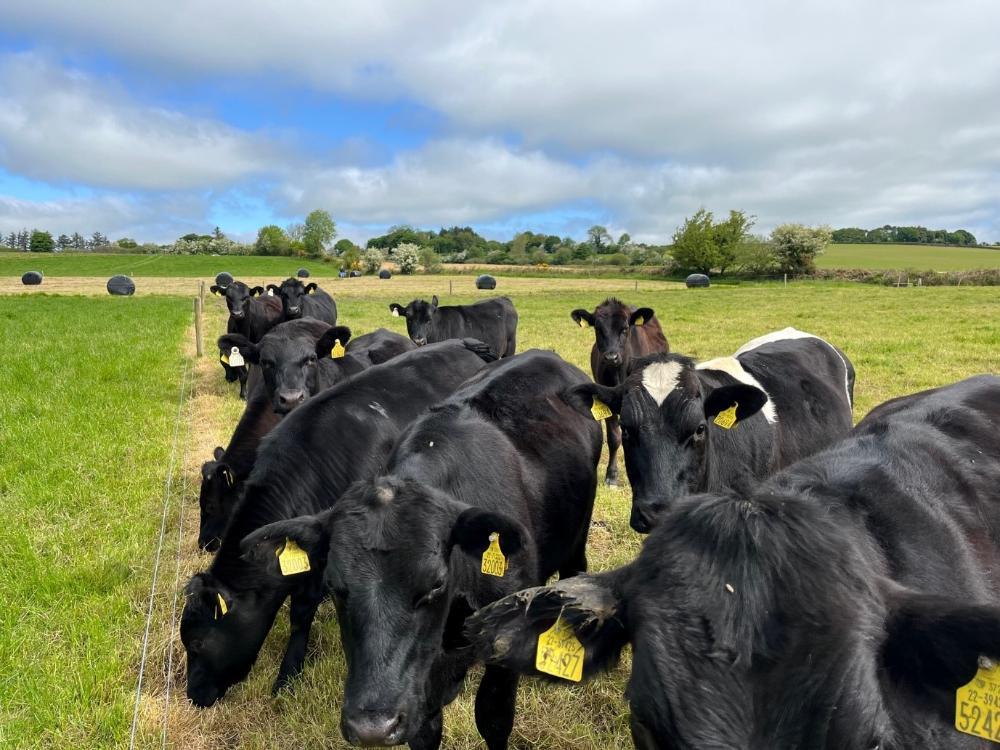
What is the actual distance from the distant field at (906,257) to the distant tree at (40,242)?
11672 cm

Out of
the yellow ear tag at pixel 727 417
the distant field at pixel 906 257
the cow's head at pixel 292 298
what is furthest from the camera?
the distant field at pixel 906 257

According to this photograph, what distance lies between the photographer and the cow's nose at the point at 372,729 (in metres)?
2.55

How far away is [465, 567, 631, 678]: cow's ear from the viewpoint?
6.16 feet

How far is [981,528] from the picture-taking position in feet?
8.46

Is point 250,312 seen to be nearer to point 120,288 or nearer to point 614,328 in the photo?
point 614,328

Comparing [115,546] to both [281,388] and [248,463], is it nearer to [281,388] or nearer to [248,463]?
[248,463]

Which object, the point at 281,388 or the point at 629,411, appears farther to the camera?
the point at 281,388

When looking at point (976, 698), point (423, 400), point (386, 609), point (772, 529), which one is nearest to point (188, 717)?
point (386, 609)

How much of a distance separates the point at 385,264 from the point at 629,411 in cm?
8357

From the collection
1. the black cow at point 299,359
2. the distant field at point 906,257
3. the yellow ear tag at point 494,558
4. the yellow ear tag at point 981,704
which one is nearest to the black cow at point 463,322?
the black cow at point 299,359

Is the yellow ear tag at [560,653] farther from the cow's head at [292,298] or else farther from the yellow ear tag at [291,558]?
the cow's head at [292,298]

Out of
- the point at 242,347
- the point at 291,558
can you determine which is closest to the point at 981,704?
the point at 291,558

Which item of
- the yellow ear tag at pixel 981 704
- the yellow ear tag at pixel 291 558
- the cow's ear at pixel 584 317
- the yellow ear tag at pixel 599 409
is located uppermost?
the cow's ear at pixel 584 317

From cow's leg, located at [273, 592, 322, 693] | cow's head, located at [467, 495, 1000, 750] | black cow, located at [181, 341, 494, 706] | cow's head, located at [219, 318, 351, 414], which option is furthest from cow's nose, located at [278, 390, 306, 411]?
cow's head, located at [467, 495, 1000, 750]
